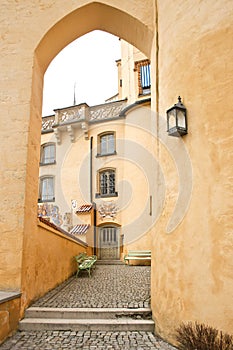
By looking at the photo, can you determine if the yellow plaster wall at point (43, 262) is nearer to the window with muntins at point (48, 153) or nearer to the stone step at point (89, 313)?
the stone step at point (89, 313)

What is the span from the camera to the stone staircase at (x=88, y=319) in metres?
4.14

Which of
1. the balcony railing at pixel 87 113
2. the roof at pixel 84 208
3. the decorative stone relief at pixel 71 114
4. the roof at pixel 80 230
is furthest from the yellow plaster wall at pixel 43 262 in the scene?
the decorative stone relief at pixel 71 114

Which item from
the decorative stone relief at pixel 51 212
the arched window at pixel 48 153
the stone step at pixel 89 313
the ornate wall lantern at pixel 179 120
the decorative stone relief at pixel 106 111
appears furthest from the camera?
the arched window at pixel 48 153

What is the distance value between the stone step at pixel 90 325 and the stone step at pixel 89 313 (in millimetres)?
152

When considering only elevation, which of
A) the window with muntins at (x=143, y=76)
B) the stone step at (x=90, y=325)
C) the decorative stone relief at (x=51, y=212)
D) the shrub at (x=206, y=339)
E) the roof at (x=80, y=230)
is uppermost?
the window with muntins at (x=143, y=76)

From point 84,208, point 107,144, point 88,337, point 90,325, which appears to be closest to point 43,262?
point 90,325

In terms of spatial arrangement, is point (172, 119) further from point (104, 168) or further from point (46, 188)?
point (46, 188)

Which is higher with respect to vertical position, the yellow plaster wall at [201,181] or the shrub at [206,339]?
the yellow plaster wall at [201,181]

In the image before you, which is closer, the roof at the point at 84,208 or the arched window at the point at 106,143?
the roof at the point at 84,208

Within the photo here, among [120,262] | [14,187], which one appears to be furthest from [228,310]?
[120,262]

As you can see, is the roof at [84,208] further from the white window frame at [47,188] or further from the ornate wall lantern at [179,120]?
the ornate wall lantern at [179,120]

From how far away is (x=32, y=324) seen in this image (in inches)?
165

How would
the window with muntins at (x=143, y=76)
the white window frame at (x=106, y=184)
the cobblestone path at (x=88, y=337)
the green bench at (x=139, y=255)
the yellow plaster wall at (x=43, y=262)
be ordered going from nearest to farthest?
the cobblestone path at (x=88, y=337), the yellow plaster wall at (x=43, y=262), the green bench at (x=139, y=255), the white window frame at (x=106, y=184), the window with muntins at (x=143, y=76)

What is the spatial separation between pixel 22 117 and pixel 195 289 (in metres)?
3.81
